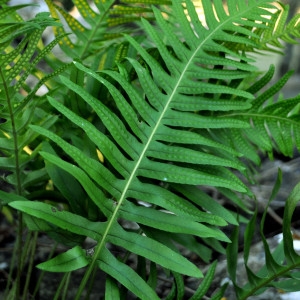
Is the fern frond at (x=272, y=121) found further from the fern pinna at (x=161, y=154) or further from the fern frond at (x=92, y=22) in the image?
the fern frond at (x=92, y=22)

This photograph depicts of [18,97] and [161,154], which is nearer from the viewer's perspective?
[161,154]

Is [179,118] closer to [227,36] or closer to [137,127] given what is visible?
[137,127]

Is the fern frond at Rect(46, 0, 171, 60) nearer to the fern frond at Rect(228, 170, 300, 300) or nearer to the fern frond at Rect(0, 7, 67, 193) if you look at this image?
the fern frond at Rect(0, 7, 67, 193)

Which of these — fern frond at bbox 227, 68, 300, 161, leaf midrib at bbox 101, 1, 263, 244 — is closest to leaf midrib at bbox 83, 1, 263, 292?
leaf midrib at bbox 101, 1, 263, 244

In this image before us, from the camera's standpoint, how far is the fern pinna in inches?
34.4

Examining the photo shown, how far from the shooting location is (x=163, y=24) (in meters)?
1.11

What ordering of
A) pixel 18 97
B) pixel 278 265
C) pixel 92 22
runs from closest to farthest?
pixel 278 265 < pixel 18 97 < pixel 92 22

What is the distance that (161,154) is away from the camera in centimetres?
99

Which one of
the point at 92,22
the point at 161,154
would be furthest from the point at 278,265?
the point at 92,22

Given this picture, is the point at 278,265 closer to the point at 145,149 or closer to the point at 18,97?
the point at 145,149

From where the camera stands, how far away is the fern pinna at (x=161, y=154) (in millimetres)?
875

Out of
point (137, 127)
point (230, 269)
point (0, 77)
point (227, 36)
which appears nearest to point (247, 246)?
point (230, 269)

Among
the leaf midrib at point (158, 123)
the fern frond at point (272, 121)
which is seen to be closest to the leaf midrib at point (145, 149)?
the leaf midrib at point (158, 123)

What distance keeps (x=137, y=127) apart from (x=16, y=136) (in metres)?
0.26
